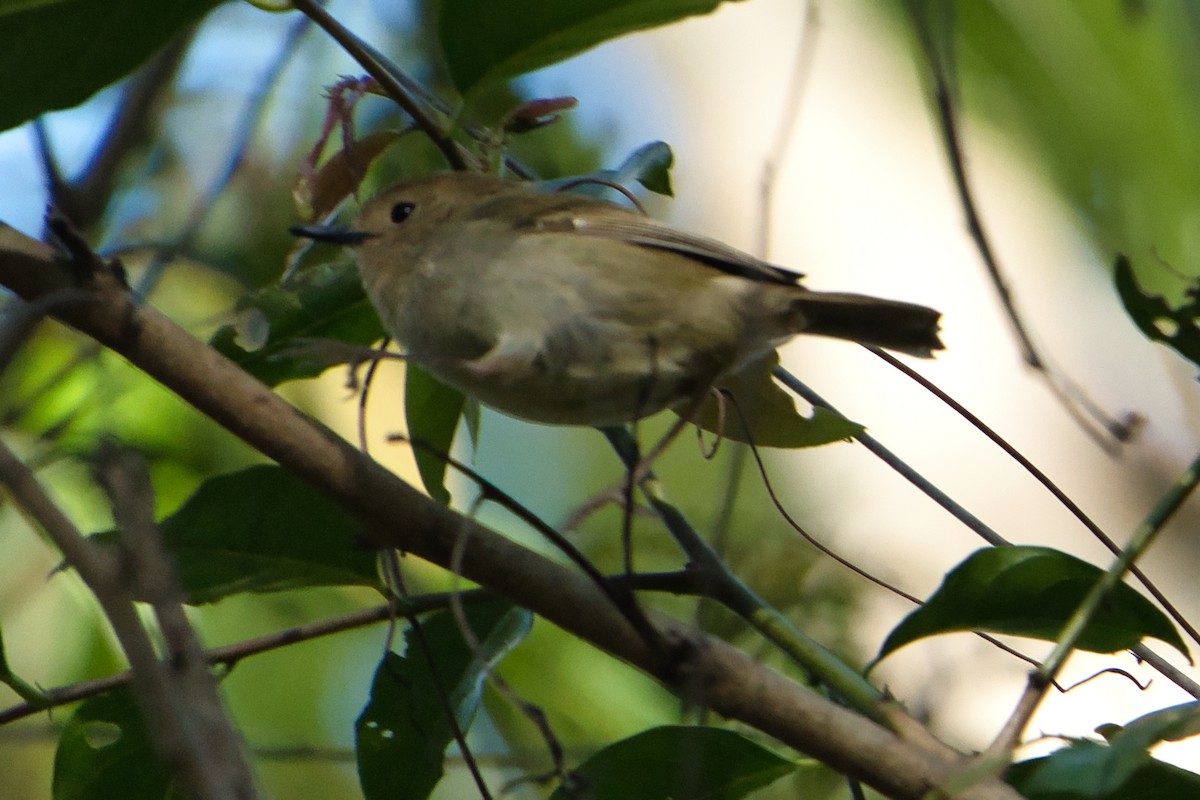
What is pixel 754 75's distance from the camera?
19.3ft

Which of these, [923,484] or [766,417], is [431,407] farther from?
[923,484]

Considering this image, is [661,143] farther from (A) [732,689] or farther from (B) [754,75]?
(B) [754,75]

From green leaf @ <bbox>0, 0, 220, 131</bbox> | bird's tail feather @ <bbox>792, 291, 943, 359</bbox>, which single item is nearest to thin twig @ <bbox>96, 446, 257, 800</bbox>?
green leaf @ <bbox>0, 0, 220, 131</bbox>

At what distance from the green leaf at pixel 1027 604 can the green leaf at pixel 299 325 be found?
974 mm

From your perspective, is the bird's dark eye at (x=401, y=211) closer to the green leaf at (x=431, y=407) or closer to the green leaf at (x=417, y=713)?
the green leaf at (x=431, y=407)

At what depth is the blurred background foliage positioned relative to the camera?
3.11 m

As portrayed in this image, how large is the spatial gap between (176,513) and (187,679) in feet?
3.49

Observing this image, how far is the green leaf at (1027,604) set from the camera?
1.73 metres

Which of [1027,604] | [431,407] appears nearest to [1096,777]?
[1027,604]

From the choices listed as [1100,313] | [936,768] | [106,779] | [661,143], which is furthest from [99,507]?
[1100,313]

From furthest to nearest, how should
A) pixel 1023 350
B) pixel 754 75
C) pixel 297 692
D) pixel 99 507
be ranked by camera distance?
pixel 754 75, pixel 297 692, pixel 99 507, pixel 1023 350

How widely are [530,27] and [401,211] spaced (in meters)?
0.70

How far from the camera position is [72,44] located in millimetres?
1834

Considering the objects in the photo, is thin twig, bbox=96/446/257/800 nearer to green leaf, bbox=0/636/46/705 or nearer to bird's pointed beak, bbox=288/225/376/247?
green leaf, bbox=0/636/46/705
